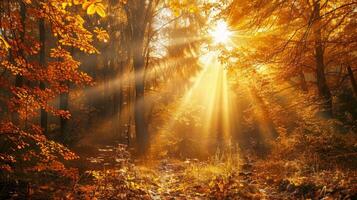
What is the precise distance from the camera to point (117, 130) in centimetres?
2556

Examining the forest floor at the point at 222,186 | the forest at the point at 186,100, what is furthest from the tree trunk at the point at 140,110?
the forest floor at the point at 222,186

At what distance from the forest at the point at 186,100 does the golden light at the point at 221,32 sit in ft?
0.20

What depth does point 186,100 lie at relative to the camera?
24328mm

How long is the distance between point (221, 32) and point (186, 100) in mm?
14518

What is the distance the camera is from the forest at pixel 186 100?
20.9 ft

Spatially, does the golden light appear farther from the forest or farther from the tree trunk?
the tree trunk

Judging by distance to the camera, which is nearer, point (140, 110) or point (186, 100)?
point (140, 110)

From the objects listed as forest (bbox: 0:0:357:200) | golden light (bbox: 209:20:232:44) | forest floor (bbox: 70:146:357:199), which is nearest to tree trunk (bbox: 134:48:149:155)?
forest (bbox: 0:0:357:200)

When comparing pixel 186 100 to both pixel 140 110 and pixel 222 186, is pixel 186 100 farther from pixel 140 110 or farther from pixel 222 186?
pixel 222 186

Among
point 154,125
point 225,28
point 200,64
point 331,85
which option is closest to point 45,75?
point 225,28

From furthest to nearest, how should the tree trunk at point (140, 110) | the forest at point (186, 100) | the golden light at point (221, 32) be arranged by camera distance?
the tree trunk at point (140, 110) → the golden light at point (221, 32) → the forest at point (186, 100)

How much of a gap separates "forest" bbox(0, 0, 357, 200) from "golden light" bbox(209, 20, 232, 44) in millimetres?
60

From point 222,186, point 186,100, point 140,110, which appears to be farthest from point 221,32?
point 186,100

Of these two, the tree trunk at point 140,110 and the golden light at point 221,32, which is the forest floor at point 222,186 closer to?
the golden light at point 221,32
